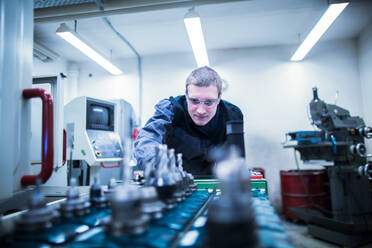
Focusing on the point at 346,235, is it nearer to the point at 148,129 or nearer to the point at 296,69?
the point at 148,129

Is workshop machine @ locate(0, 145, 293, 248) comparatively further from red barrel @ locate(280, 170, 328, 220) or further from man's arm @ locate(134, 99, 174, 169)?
red barrel @ locate(280, 170, 328, 220)

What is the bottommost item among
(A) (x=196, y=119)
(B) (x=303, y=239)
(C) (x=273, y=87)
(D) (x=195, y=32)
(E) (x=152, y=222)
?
(B) (x=303, y=239)

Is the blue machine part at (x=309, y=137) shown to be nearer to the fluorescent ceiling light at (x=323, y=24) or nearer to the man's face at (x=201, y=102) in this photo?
the man's face at (x=201, y=102)

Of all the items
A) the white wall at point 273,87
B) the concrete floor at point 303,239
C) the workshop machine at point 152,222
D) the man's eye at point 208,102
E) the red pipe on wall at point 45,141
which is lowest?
the concrete floor at point 303,239

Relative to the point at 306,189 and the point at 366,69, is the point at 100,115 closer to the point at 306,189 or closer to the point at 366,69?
the point at 306,189

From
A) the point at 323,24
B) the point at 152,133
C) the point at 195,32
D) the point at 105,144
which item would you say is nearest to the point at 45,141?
the point at 152,133

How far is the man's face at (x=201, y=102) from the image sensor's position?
1773mm

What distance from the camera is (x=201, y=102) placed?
1.81 metres

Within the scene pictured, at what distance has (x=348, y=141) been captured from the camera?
2.36 metres

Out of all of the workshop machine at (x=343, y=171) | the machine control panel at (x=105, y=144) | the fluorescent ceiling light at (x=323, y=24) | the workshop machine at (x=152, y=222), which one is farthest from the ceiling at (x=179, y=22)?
the workshop machine at (x=152, y=222)

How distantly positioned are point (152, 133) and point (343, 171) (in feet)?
6.55

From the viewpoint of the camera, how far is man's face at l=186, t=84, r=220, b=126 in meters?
1.77

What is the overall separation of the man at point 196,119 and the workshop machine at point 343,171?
2.93 ft

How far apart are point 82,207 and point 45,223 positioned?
0.27 ft
